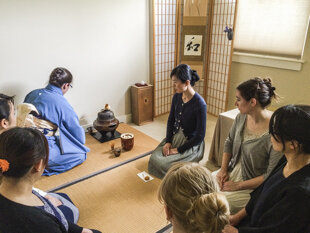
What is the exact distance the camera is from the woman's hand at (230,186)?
1.80m

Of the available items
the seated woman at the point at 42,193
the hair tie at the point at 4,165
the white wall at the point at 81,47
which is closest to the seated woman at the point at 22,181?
the hair tie at the point at 4,165

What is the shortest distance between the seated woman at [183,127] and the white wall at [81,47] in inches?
58.4

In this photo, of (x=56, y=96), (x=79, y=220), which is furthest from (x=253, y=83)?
(x=56, y=96)

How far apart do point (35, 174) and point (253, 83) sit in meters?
1.44

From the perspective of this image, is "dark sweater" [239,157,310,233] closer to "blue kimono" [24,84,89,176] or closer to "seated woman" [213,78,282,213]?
"seated woman" [213,78,282,213]

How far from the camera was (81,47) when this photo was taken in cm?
335

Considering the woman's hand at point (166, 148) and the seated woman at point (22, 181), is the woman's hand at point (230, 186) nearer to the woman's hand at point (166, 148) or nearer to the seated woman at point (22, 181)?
the woman's hand at point (166, 148)

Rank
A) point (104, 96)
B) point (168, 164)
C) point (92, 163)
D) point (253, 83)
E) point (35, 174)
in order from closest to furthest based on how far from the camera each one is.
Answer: point (35, 174) < point (253, 83) < point (168, 164) < point (92, 163) < point (104, 96)

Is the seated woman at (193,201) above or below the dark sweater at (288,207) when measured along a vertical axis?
above

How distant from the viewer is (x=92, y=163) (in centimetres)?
285

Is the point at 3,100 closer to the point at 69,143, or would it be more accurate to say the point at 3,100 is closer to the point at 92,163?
the point at 69,143

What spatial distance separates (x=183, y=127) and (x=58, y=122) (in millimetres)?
1306

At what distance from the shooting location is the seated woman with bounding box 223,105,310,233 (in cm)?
108

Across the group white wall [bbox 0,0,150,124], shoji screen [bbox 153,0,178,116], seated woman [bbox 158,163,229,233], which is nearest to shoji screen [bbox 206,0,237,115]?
shoji screen [bbox 153,0,178,116]
